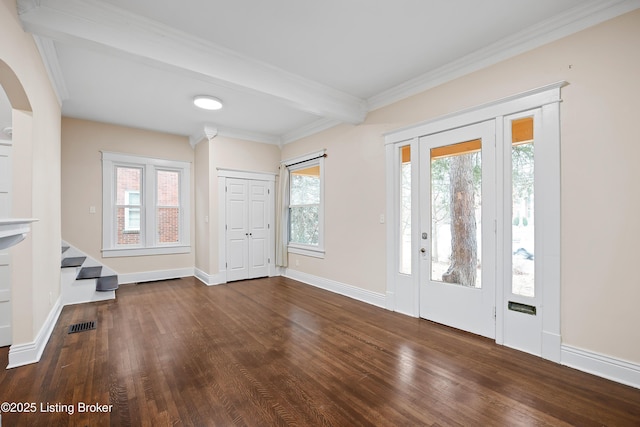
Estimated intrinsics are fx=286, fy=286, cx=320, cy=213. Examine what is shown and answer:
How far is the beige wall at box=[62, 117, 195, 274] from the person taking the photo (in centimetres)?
473

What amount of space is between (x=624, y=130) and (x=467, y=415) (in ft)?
7.81

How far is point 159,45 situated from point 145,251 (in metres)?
4.01

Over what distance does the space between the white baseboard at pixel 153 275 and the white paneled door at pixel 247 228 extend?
1123 millimetres

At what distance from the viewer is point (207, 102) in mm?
4039

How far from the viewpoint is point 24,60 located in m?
2.24

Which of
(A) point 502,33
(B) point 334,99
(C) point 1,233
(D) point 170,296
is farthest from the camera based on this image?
(D) point 170,296

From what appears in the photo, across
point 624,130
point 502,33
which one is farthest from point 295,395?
point 502,33

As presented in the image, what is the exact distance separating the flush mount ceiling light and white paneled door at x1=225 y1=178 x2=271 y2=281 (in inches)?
61.5

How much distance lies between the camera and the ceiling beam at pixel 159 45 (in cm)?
221

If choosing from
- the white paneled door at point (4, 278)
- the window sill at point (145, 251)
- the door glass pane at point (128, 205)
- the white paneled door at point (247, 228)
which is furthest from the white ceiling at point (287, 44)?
the window sill at point (145, 251)

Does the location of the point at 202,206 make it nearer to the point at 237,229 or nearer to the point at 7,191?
the point at 237,229

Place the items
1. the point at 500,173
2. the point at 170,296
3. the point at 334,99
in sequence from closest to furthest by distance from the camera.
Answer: the point at 500,173
the point at 334,99
the point at 170,296

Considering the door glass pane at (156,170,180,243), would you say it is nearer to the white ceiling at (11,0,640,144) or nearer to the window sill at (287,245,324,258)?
the white ceiling at (11,0,640,144)

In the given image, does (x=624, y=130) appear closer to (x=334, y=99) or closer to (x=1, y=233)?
(x=334, y=99)
